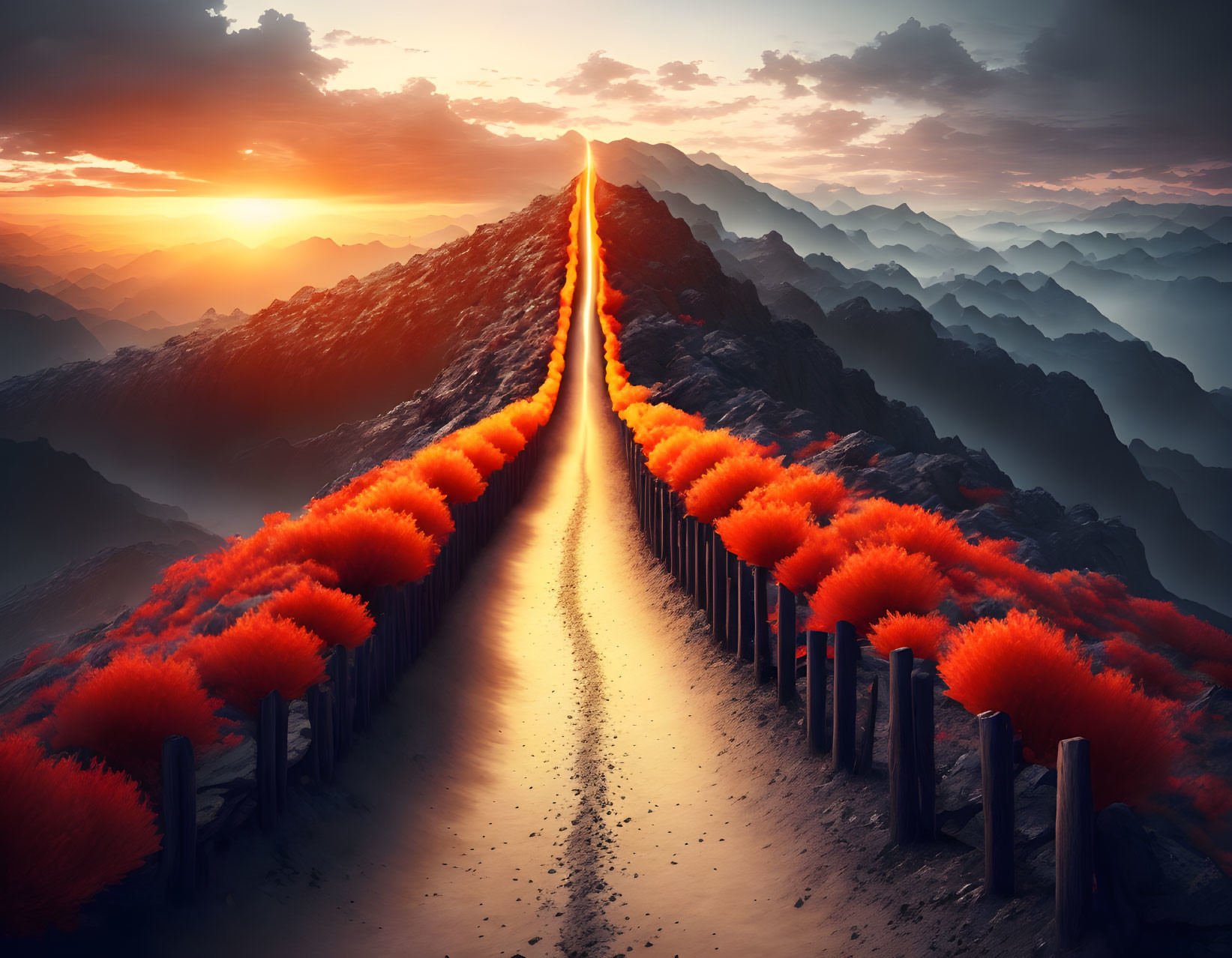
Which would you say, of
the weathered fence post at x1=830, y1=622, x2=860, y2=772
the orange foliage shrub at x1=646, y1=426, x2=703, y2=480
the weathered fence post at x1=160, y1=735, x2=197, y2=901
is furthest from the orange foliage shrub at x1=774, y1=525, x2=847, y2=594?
the orange foliage shrub at x1=646, y1=426, x2=703, y2=480

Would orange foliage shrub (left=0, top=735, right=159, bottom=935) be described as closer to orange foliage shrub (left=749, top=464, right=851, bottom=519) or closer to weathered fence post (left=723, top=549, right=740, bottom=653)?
weathered fence post (left=723, top=549, right=740, bottom=653)

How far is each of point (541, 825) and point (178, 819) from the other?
126 inches

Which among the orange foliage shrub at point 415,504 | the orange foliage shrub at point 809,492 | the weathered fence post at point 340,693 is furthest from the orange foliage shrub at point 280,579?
the orange foliage shrub at point 809,492

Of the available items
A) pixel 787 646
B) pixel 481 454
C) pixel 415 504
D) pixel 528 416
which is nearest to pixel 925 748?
pixel 787 646

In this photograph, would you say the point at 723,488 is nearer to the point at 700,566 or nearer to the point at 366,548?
the point at 700,566

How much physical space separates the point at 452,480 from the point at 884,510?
7403mm

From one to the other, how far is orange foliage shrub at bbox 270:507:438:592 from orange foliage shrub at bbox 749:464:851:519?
4597 millimetres

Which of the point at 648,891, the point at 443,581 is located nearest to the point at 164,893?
the point at 648,891

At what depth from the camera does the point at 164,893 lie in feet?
Result: 16.4

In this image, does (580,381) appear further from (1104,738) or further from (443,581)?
(1104,738)

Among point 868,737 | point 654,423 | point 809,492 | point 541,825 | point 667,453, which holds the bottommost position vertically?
point 541,825

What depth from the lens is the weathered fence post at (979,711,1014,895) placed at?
452cm

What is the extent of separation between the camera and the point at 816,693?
690 cm

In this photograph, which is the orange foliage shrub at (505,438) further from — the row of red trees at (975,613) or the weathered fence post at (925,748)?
the weathered fence post at (925,748)
